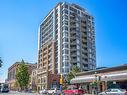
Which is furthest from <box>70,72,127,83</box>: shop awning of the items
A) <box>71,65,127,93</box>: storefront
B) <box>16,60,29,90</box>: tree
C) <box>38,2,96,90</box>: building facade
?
<box>38,2,96,90</box>: building facade

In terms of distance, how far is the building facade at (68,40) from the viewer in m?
124

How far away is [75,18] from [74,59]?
21.9 metres

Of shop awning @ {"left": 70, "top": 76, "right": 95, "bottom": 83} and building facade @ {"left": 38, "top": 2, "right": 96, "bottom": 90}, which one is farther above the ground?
building facade @ {"left": 38, "top": 2, "right": 96, "bottom": 90}

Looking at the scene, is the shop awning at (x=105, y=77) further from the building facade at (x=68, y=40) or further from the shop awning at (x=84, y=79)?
the building facade at (x=68, y=40)

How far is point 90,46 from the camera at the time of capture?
443 feet

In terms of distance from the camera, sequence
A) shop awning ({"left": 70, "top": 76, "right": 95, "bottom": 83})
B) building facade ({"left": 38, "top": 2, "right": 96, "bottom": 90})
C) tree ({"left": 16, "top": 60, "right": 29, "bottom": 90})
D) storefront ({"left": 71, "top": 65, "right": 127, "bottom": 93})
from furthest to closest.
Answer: building facade ({"left": 38, "top": 2, "right": 96, "bottom": 90}) < tree ({"left": 16, "top": 60, "right": 29, "bottom": 90}) < shop awning ({"left": 70, "top": 76, "right": 95, "bottom": 83}) < storefront ({"left": 71, "top": 65, "right": 127, "bottom": 93})

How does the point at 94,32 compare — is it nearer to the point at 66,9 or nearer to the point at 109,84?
the point at 66,9

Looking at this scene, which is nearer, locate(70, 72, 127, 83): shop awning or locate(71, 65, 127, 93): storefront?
locate(70, 72, 127, 83): shop awning

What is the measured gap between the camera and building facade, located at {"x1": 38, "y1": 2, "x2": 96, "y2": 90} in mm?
124500

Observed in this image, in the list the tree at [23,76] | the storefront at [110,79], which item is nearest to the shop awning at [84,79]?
the storefront at [110,79]

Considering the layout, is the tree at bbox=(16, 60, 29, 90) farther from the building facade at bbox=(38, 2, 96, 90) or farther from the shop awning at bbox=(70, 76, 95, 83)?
the shop awning at bbox=(70, 76, 95, 83)

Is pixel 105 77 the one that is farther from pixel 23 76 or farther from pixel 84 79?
pixel 23 76

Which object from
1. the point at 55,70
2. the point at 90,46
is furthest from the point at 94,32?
the point at 55,70

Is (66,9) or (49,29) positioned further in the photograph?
(49,29)
